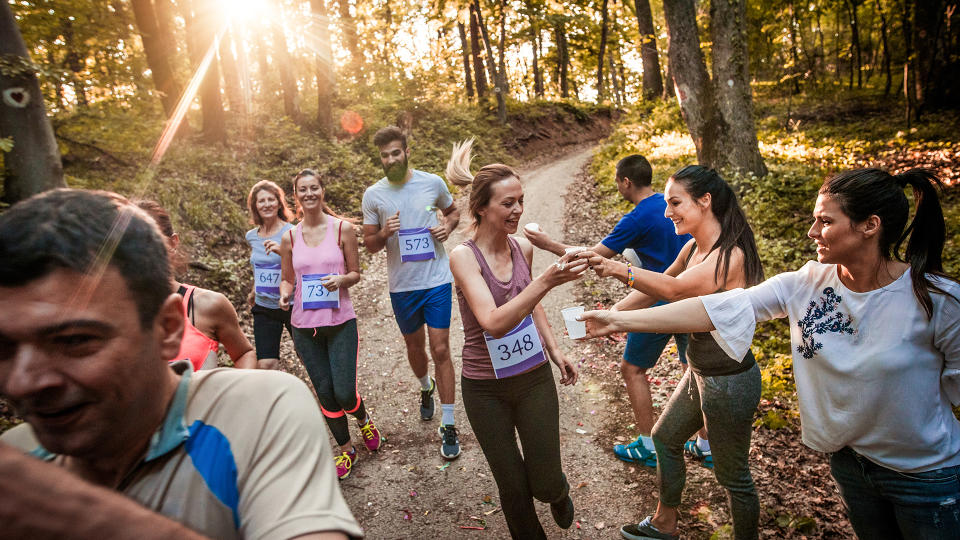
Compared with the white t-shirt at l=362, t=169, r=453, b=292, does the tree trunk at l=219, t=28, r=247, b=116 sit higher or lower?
higher

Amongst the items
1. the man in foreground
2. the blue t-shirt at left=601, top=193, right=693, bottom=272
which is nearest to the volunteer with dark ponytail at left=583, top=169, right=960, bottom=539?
the blue t-shirt at left=601, top=193, right=693, bottom=272

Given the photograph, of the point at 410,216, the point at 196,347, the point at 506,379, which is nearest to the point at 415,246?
the point at 410,216

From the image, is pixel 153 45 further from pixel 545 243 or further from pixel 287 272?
pixel 545 243

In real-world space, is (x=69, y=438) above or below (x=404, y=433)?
above

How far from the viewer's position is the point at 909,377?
2.24 m

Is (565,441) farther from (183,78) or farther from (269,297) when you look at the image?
(183,78)

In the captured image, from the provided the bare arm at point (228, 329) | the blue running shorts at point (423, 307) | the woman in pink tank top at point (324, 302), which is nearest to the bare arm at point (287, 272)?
the woman in pink tank top at point (324, 302)

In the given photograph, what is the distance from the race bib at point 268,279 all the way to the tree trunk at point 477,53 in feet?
65.0

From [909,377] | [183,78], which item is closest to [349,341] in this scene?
[909,377]

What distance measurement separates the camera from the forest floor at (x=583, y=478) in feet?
12.8

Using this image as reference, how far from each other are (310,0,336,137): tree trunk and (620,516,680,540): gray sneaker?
50.5ft

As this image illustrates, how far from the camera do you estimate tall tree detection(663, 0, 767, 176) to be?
9.98 meters

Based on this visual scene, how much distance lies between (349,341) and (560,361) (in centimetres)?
207

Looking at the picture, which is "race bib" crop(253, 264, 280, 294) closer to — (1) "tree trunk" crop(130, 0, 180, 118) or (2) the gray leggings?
(2) the gray leggings
